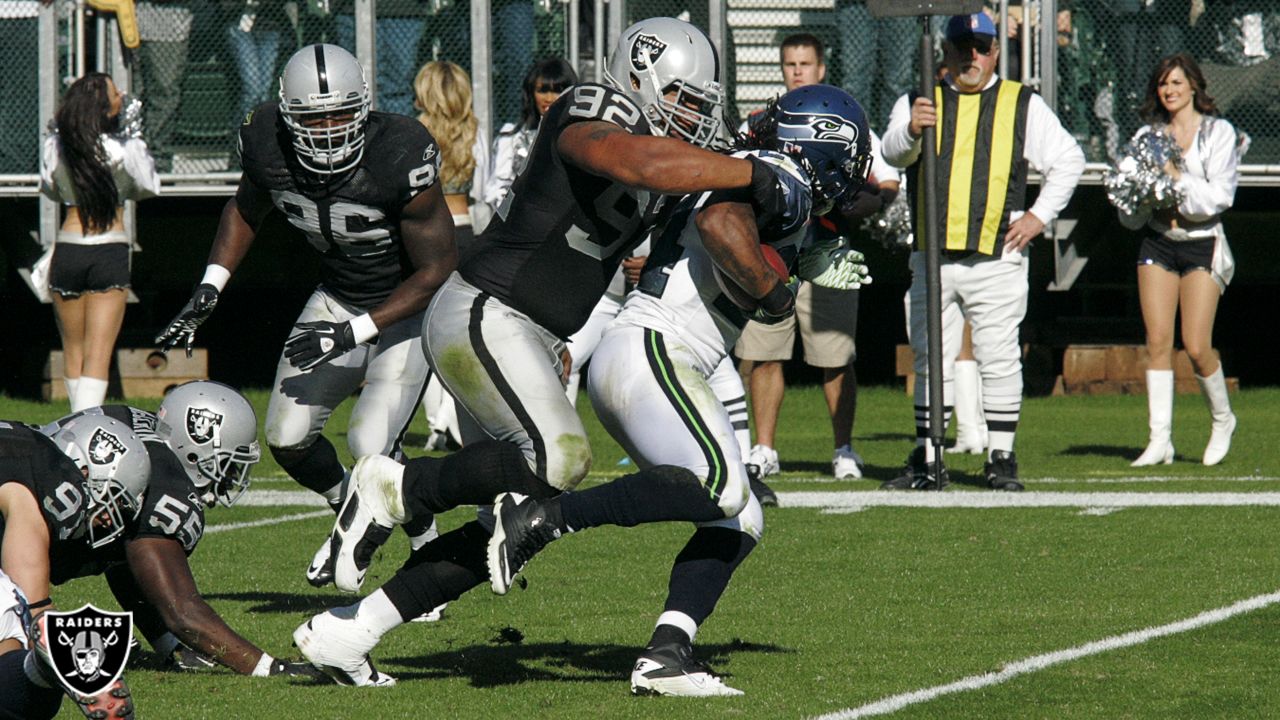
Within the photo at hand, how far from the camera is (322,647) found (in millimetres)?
4676

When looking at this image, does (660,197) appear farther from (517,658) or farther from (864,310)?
(864,310)

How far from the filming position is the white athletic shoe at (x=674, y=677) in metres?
4.52

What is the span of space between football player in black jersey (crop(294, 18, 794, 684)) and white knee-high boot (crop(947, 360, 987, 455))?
567 cm

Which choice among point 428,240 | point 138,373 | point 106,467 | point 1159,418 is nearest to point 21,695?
point 106,467

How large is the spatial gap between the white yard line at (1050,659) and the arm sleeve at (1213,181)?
12.7 ft

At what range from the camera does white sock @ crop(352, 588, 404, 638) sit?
4.70 meters

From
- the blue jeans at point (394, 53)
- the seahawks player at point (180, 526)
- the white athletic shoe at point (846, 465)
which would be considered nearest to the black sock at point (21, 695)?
the seahawks player at point (180, 526)

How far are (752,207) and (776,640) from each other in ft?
4.68

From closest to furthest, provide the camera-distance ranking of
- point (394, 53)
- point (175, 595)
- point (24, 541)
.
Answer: point (24, 541) → point (175, 595) → point (394, 53)

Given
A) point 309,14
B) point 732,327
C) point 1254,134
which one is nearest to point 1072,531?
point 732,327

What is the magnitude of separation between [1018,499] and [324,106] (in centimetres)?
401

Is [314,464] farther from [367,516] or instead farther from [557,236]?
[557,236]

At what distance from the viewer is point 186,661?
5105mm

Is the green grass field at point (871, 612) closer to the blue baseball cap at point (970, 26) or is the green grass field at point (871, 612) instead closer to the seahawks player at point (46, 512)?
the seahawks player at point (46, 512)
